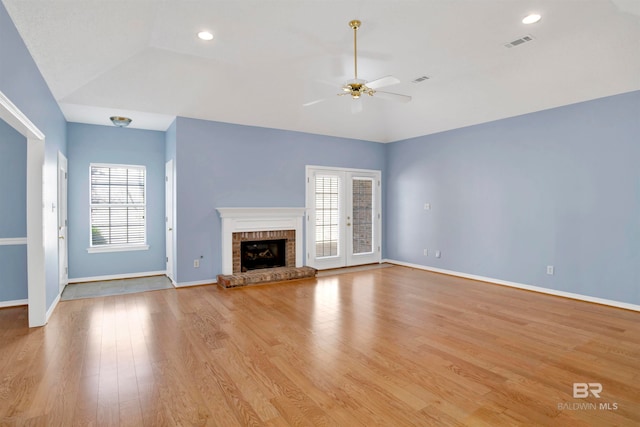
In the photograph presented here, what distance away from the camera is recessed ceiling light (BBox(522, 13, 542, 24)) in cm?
353

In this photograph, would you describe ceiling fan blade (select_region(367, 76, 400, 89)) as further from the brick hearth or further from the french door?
the brick hearth

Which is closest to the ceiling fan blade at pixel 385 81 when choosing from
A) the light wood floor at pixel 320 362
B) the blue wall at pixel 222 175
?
the light wood floor at pixel 320 362

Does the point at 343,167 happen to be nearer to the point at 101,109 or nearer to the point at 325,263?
the point at 325,263

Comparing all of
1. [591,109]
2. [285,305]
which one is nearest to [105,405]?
[285,305]

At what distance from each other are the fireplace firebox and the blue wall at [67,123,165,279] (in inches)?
65.4

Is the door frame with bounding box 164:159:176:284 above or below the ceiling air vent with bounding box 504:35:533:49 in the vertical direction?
below

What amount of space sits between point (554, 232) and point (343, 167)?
393 cm

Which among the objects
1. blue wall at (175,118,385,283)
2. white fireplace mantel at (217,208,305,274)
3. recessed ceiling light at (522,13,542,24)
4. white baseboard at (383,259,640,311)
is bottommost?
white baseboard at (383,259,640,311)

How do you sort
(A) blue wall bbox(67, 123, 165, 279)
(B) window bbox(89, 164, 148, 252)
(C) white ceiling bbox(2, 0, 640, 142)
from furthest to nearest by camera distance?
(B) window bbox(89, 164, 148, 252), (A) blue wall bbox(67, 123, 165, 279), (C) white ceiling bbox(2, 0, 640, 142)

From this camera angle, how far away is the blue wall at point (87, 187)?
5.95 m

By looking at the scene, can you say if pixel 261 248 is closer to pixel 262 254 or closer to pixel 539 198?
pixel 262 254

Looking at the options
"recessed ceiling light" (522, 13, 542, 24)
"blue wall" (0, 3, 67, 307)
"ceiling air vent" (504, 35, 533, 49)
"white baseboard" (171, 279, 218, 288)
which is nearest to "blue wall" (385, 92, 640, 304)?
"ceiling air vent" (504, 35, 533, 49)

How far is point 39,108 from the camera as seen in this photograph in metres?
3.79

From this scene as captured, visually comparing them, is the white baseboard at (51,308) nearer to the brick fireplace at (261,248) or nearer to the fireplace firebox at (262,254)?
the brick fireplace at (261,248)
